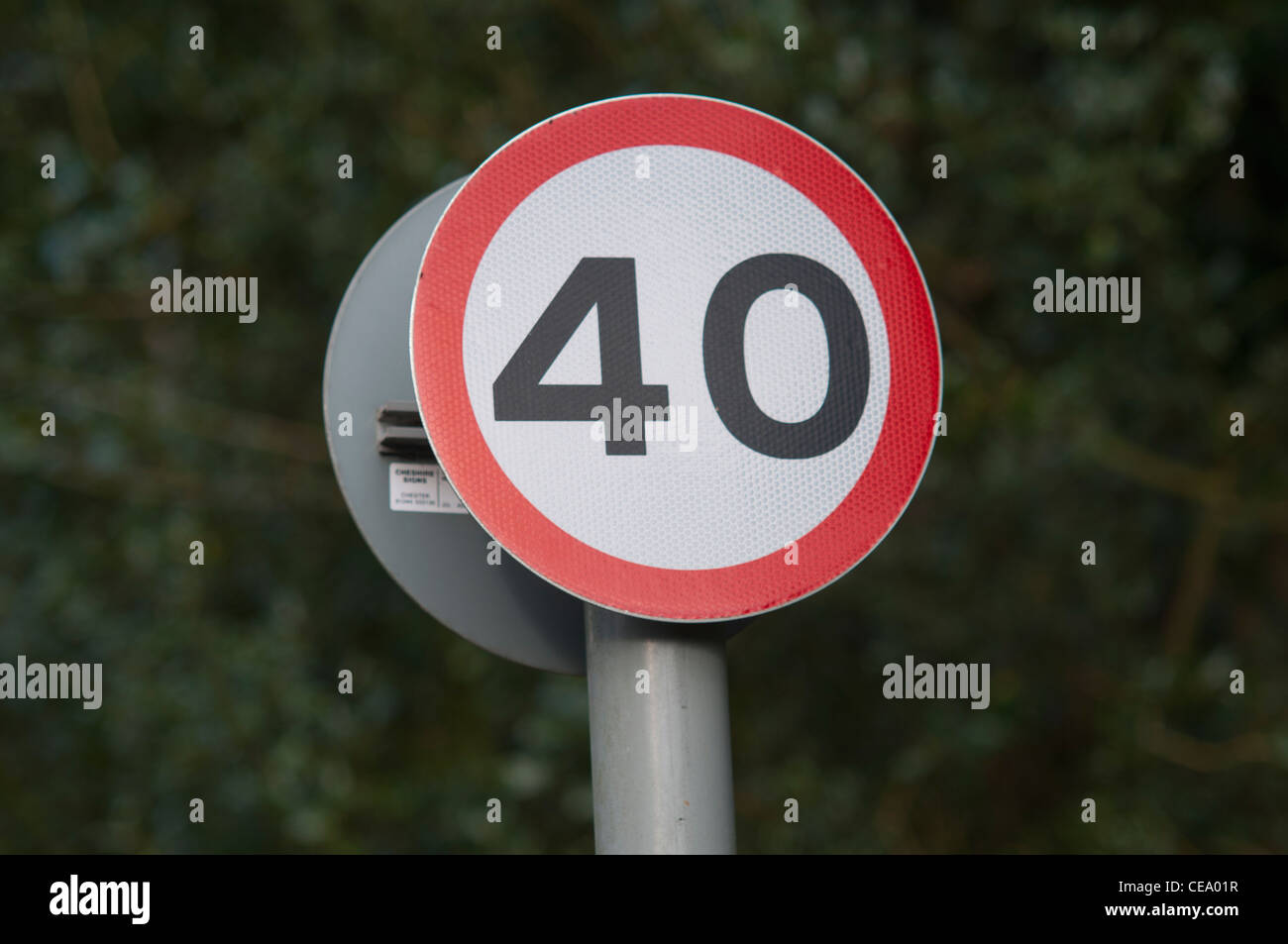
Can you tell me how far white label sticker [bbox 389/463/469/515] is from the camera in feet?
4.90

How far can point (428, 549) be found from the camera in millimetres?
1486

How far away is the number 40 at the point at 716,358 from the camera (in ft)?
4.23

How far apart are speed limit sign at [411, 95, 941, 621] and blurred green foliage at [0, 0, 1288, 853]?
1.38 m

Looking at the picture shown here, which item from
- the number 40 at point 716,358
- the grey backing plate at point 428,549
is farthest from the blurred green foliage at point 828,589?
the number 40 at point 716,358

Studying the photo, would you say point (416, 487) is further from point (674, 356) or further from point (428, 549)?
point (674, 356)

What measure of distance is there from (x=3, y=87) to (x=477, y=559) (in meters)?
3.09

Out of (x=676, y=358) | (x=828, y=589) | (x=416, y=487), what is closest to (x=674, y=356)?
(x=676, y=358)

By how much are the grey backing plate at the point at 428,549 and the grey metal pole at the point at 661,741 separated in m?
0.16

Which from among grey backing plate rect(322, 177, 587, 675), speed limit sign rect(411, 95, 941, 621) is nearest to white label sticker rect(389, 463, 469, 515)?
grey backing plate rect(322, 177, 587, 675)

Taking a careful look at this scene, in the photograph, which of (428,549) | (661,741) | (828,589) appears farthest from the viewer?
(828,589)

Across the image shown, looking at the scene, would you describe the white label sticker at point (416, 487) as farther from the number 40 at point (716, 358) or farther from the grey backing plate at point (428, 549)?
the number 40 at point (716, 358)

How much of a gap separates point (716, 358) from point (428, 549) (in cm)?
43

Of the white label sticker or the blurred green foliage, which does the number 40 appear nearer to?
the white label sticker
